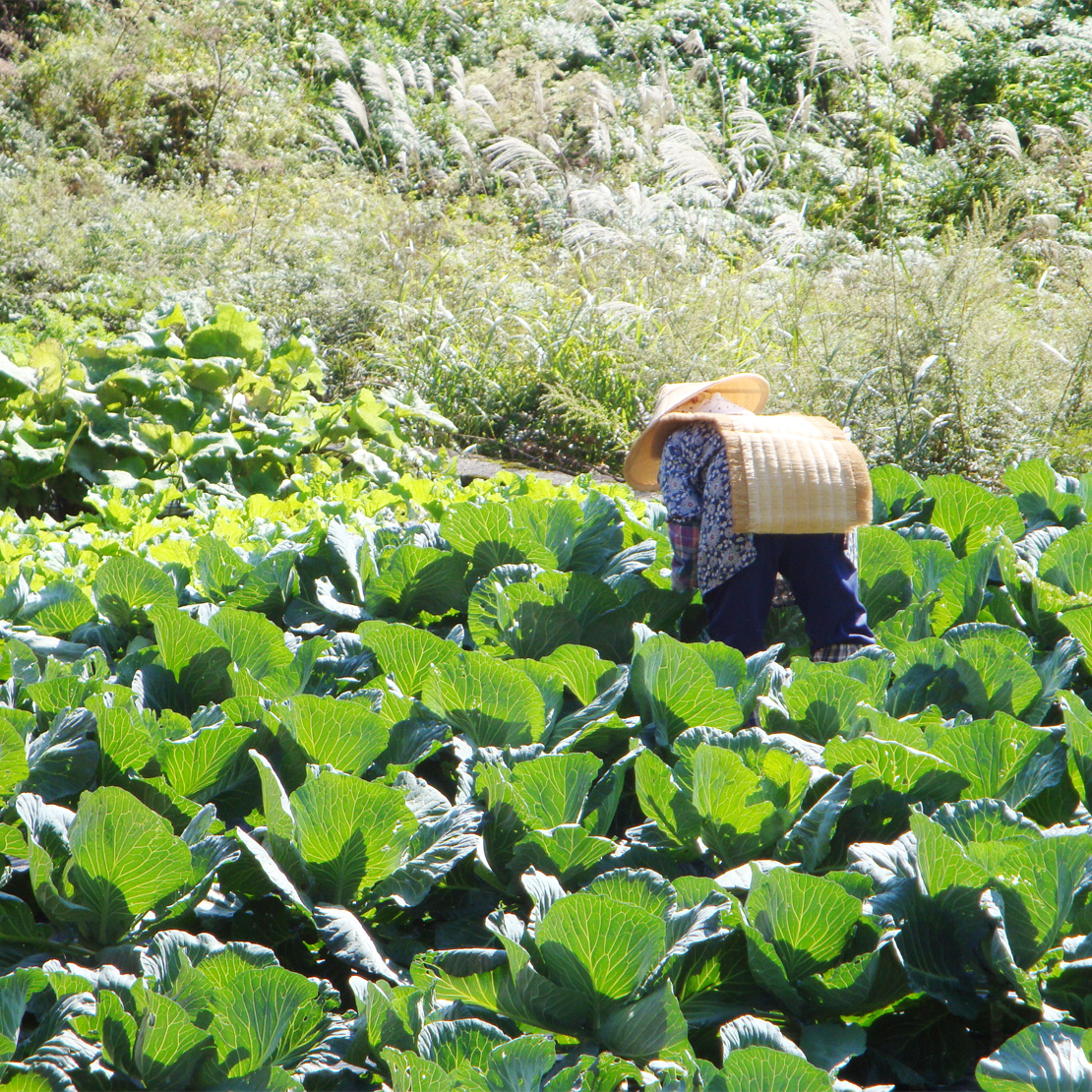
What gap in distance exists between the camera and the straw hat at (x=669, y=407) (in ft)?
8.52

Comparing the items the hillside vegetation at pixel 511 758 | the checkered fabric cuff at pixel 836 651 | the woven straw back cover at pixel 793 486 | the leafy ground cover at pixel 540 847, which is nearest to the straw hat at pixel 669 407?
the hillside vegetation at pixel 511 758

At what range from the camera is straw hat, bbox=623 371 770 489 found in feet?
8.52

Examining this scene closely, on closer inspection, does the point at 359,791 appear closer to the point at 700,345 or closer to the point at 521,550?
the point at 521,550

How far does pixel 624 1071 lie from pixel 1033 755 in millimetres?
830

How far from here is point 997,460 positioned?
5.61m

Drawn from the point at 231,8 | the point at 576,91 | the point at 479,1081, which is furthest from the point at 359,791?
the point at 231,8

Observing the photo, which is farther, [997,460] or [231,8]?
[231,8]

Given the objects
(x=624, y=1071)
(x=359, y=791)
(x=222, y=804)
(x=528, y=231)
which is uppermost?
(x=359, y=791)

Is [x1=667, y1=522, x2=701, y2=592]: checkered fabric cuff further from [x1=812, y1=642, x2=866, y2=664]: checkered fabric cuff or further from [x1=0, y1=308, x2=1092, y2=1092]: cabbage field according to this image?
[x1=812, y1=642, x2=866, y2=664]: checkered fabric cuff

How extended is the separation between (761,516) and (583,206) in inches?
330

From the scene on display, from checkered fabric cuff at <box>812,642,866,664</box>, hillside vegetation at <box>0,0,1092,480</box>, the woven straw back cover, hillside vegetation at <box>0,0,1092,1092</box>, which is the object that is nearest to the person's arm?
hillside vegetation at <box>0,0,1092,1092</box>

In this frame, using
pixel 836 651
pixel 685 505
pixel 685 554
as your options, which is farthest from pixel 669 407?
Answer: pixel 836 651

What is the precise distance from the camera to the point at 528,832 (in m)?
1.51

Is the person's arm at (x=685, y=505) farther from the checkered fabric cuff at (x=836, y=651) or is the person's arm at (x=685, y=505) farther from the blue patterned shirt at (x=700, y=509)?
the checkered fabric cuff at (x=836, y=651)
